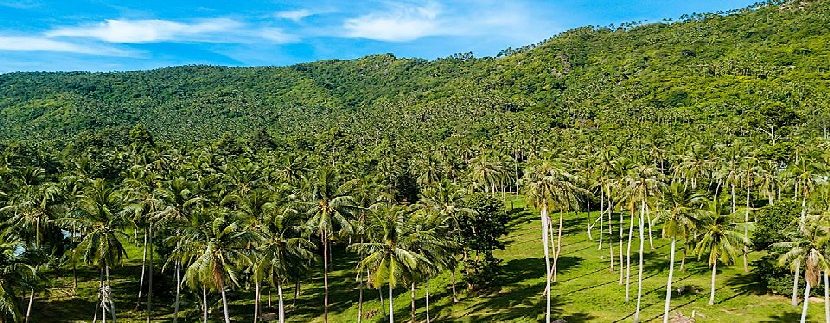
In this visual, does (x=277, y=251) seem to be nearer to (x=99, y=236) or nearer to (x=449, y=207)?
(x=99, y=236)

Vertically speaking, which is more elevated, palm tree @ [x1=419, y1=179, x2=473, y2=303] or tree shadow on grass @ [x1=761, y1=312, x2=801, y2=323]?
palm tree @ [x1=419, y1=179, x2=473, y2=303]

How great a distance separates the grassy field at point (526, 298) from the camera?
56031 millimetres

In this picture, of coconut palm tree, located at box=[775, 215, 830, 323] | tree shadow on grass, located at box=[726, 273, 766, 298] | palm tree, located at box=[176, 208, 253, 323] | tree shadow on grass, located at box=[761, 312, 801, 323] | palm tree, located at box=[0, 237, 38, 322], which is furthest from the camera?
tree shadow on grass, located at box=[726, 273, 766, 298]

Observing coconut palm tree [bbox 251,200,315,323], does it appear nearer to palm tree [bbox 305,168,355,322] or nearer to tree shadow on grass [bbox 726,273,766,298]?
palm tree [bbox 305,168,355,322]

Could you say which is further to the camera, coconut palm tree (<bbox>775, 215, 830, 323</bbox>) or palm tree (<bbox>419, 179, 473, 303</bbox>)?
palm tree (<bbox>419, 179, 473, 303</bbox>)

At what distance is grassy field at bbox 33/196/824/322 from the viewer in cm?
5603

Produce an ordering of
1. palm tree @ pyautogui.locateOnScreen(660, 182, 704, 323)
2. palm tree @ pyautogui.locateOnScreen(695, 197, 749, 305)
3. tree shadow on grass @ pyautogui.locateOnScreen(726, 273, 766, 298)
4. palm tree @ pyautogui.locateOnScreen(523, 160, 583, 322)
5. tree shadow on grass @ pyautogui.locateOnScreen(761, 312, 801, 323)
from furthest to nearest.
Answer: tree shadow on grass @ pyautogui.locateOnScreen(726, 273, 766, 298) → tree shadow on grass @ pyautogui.locateOnScreen(761, 312, 801, 323) → palm tree @ pyautogui.locateOnScreen(695, 197, 749, 305) → palm tree @ pyautogui.locateOnScreen(523, 160, 583, 322) → palm tree @ pyautogui.locateOnScreen(660, 182, 704, 323)

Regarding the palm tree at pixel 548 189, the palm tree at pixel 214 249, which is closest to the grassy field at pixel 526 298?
the palm tree at pixel 548 189

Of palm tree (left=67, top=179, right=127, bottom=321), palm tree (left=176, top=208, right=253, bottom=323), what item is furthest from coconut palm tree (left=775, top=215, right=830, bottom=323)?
palm tree (left=67, top=179, right=127, bottom=321)

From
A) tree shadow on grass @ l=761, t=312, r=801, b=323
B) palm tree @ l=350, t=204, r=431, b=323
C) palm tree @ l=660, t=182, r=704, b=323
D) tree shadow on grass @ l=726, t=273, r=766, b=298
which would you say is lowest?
tree shadow on grass @ l=761, t=312, r=801, b=323

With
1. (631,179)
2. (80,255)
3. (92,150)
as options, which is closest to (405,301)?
(631,179)

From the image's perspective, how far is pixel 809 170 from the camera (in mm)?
73375

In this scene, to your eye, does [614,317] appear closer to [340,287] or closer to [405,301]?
[405,301]

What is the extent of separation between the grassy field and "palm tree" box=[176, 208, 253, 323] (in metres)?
20.7
